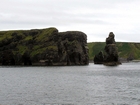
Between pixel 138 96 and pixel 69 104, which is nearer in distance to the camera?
pixel 69 104

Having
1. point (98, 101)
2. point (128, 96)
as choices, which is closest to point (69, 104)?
point (98, 101)

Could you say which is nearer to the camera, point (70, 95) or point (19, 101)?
point (19, 101)

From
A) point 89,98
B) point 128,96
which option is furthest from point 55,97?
point 128,96

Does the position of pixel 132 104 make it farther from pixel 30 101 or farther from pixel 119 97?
pixel 30 101

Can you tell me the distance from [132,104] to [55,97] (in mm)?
15347

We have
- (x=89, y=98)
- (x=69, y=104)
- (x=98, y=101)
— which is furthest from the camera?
(x=89, y=98)

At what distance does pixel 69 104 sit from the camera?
4719 centimetres

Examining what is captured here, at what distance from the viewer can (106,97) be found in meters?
54.8

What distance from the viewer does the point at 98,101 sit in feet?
166

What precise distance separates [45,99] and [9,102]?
22.4ft

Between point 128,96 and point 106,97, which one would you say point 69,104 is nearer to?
point 106,97

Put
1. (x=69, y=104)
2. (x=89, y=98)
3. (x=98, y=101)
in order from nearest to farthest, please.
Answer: (x=69, y=104), (x=98, y=101), (x=89, y=98)

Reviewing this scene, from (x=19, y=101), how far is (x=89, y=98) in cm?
1348

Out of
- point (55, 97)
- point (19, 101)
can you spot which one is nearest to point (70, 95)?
point (55, 97)
